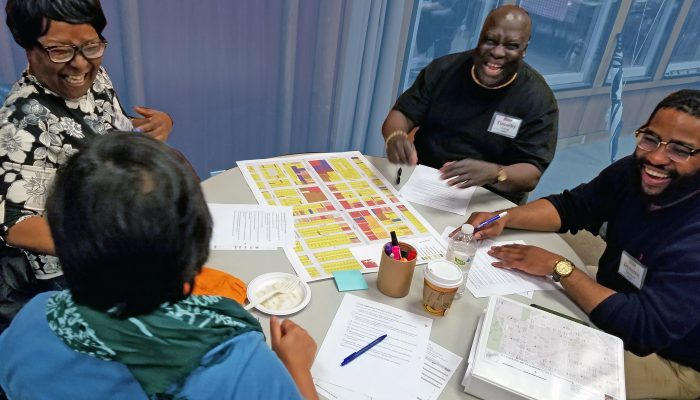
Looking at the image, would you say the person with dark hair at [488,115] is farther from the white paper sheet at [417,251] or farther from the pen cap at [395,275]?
the pen cap at [395,275]

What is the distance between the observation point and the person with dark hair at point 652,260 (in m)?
1.12

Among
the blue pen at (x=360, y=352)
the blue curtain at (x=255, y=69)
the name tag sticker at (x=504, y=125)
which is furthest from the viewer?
the blue curtain at (x=255, y=69)

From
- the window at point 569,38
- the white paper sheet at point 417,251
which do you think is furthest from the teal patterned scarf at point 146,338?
the window at point 569,38

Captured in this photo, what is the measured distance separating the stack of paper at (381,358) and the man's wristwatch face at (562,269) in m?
0.40

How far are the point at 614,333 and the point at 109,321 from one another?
1098 mm

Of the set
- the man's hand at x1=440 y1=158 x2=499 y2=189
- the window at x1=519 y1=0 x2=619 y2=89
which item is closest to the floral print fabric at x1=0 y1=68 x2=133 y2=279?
the man's hand at x1=440 y1=158 x2=499 y2=189

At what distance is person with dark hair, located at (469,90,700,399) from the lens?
1124 millimetres

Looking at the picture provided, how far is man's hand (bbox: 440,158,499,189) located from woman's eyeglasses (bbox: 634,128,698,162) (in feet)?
1.55

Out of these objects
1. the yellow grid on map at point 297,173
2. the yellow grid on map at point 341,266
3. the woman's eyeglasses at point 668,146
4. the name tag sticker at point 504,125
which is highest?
the woman's eyeglasses at point 668,146

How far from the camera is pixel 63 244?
0.60 metres

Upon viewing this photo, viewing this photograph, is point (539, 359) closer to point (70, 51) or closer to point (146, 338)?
point (146, 338)

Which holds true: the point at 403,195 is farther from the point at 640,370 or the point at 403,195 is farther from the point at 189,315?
the point at 189,315

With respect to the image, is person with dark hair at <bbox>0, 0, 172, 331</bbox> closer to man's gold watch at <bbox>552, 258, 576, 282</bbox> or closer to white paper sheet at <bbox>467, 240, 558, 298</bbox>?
white paper sheet at <bbox>467, 240, 558, 298</bbox>

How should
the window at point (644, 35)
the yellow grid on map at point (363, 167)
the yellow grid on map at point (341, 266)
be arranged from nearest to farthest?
1. the yellow grid on map at point (341, 266)
2. the yellow grid on map at point (363, 167)
3. the window at point (644, 35)
